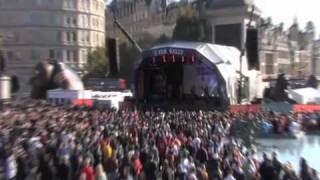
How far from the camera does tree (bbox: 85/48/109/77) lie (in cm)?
8669

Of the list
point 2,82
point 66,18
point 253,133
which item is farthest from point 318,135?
point 66,18

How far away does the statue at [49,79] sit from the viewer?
4162cm

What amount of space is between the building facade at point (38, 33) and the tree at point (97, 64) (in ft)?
27.5

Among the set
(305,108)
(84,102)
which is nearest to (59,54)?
(84,102)

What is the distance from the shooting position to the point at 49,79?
139 ft

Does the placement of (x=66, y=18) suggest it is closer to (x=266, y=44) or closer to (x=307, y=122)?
(x=266, y=44)

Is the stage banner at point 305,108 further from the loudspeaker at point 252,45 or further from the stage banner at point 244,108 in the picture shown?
the loudspeaker at point 252,45

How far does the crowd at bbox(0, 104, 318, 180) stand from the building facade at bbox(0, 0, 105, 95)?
75.8m

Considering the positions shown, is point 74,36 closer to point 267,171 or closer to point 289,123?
point 289,123

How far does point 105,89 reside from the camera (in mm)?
63656

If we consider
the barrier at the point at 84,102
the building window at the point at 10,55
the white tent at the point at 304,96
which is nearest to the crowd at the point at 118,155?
the barrier at the point at 84,102

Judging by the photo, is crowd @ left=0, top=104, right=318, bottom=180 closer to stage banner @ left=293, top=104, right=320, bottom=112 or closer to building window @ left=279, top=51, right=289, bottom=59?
stage banner @ left=293, top=104, right=320, bottom=112

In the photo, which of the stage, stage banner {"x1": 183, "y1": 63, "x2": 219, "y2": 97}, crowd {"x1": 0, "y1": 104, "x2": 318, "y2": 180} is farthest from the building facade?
crowd {"x1": 0, "y1": 104, "x2": 318, "y2": 180}

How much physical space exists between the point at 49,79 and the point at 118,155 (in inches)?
1038
